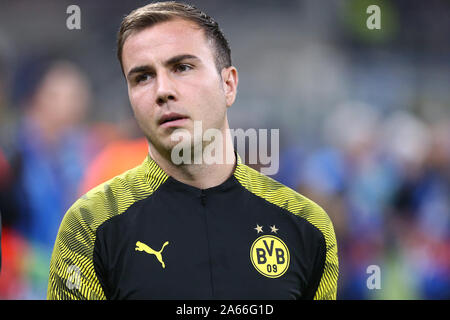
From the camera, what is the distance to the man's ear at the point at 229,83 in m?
2.22

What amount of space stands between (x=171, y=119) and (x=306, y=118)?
3531 millimetres

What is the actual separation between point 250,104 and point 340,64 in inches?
47.3

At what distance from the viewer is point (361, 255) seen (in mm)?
4629

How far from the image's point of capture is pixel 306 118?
17.6 ft

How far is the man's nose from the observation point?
1975 millimetres

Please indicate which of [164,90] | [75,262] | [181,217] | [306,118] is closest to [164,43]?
[164,90]

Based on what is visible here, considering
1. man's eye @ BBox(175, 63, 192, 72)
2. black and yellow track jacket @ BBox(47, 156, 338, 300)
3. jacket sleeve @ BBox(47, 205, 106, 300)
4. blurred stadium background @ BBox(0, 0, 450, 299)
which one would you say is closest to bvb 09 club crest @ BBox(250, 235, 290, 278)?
black and yellow track jacket @ BBox(47, 156, 338, 300)

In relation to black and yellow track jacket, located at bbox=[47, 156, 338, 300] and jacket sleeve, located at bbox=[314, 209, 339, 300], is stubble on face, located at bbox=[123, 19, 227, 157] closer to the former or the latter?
black and yellow track jacket, located at bbox=[47, 156, 338, 300]

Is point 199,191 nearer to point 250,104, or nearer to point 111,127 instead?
point 111,127

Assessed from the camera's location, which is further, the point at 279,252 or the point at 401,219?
the point at 401,219

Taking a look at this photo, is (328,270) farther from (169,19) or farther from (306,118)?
(306,118)

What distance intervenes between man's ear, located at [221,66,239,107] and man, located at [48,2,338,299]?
0.01 m

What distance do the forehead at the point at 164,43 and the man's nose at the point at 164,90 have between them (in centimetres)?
7

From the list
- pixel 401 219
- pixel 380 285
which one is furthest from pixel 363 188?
pixel 380 285
